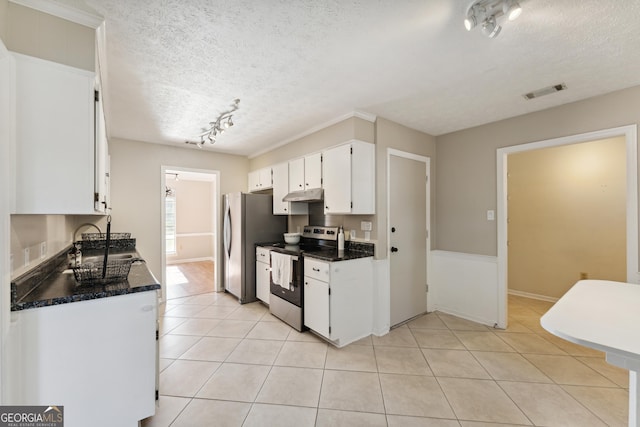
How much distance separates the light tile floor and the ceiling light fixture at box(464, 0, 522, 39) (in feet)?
7.83

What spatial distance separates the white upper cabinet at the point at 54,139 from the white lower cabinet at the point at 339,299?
1.96 m

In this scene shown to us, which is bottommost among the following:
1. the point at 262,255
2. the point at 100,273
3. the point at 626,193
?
the point at 262,255

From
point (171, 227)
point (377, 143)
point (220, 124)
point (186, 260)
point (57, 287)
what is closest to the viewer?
point (57, 287)

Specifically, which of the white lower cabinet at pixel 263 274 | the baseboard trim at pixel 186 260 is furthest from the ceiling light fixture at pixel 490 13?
the baseboard trim at pixel 186 260

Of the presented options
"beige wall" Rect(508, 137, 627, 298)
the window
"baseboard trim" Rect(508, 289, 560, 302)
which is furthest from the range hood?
the window

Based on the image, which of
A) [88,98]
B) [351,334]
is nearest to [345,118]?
[88,98]

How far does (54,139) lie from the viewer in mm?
1323

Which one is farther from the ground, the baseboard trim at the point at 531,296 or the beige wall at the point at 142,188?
the beige wall at the point at 142,188

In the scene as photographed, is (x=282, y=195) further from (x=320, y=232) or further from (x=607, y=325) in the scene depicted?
(x=607, y=325)

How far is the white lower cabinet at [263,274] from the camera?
3.65 m

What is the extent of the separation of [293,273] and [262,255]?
0.95 meters

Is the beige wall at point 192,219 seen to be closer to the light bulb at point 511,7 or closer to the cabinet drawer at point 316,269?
the cabinet drawer at point 316,269

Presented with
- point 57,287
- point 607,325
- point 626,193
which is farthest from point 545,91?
point 57,287

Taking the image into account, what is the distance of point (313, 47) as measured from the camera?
171 cm
